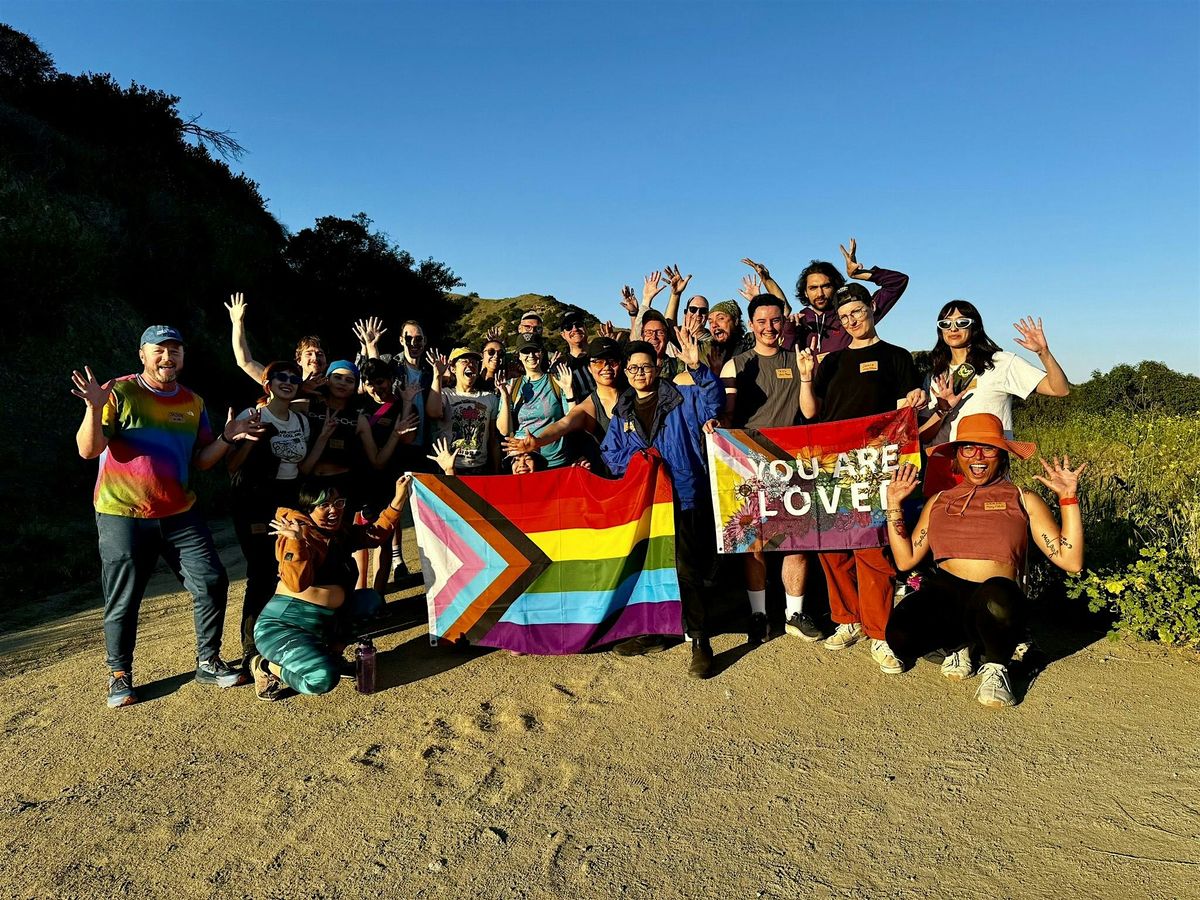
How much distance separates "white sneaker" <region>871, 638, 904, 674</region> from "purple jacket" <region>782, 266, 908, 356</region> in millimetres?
2405

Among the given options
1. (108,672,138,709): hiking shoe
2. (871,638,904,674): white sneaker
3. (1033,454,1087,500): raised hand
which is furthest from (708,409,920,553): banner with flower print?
(108,672,138,709): hiking shoe

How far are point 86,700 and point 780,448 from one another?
4940 millimetres

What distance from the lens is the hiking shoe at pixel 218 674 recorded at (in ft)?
15.3

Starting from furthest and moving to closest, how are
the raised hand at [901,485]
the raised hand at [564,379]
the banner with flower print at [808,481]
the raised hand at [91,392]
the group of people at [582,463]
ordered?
the raised hand at [564,379] → the banner with flower print at [808,481] → the raised hand at [901,485] → the group of people at [582,463] → the raised hand at [91,392]

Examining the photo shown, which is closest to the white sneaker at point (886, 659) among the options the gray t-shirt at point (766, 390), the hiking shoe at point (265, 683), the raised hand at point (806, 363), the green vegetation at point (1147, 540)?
the green vegetation at point (1147, 540)

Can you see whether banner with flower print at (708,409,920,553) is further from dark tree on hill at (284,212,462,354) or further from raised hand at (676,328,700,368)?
dark tree on hill at (284,212,462,354)

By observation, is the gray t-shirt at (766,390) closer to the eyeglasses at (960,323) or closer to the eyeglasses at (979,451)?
the eyeglasses at (960,323)

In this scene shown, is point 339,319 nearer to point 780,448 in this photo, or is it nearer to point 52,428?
point 52,428

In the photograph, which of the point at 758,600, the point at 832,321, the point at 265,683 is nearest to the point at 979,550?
the point at 758,600

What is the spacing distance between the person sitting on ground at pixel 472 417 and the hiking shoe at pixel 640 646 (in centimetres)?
180

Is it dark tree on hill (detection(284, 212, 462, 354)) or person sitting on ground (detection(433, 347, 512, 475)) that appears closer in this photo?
person sitting on ground (detection(433, 347, 512, 475))

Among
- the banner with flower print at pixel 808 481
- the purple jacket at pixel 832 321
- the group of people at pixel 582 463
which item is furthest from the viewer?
the purple jacket at pixel 832 321

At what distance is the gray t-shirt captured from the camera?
17.4 ft

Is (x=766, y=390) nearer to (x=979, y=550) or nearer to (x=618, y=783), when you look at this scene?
(x=979, y=550)
